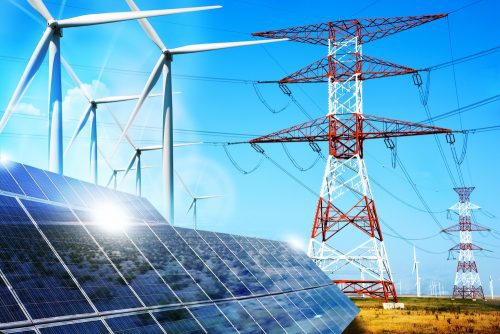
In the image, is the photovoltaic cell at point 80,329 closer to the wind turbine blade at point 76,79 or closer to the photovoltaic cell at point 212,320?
the photovoltaic cell at point 212,320

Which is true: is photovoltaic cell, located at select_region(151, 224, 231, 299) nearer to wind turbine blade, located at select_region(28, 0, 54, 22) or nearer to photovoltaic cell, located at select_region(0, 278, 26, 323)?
photovoltaic cell, located at select_region(0, 278, 26, 323)

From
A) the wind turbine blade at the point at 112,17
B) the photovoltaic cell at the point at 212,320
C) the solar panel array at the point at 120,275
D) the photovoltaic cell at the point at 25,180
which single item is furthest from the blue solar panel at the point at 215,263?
the wind turbine blade at the point at 112,17

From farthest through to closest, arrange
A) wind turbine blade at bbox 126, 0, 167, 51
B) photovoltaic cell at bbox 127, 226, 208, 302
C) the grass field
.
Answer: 1. the grass field
2. wind turbine blade at bbox 126, 0, 167, 51
3. photovoltaic cell at bbox 127, 226, 208, 302

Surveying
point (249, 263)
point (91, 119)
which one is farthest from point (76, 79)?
point (249, 263)

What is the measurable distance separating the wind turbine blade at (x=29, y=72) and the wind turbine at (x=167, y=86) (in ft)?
20.7

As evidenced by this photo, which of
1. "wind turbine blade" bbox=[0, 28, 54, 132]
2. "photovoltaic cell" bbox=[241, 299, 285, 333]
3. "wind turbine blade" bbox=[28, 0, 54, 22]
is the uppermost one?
"wind turbine blade" bbox=[28, 0, 54, 22]

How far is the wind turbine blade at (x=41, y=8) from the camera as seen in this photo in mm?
33766

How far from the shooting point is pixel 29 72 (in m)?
32.3

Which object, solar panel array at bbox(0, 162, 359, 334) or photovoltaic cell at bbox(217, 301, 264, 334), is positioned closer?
solar panel array at bbox(0, 162, 359, 334)

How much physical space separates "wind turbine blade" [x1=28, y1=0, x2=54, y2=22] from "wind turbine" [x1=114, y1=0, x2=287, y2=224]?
5.36 metres

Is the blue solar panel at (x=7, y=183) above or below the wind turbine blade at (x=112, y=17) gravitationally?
below

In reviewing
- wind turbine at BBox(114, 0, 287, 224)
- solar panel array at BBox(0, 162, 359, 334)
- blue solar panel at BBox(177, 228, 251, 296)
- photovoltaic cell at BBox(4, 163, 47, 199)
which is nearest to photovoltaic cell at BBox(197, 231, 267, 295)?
solar panel array at BBox(0, 162, 359, 334)

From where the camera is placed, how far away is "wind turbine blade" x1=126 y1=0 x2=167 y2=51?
Answer: 36.6 m

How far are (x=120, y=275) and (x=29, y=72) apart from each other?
64.3 feet
